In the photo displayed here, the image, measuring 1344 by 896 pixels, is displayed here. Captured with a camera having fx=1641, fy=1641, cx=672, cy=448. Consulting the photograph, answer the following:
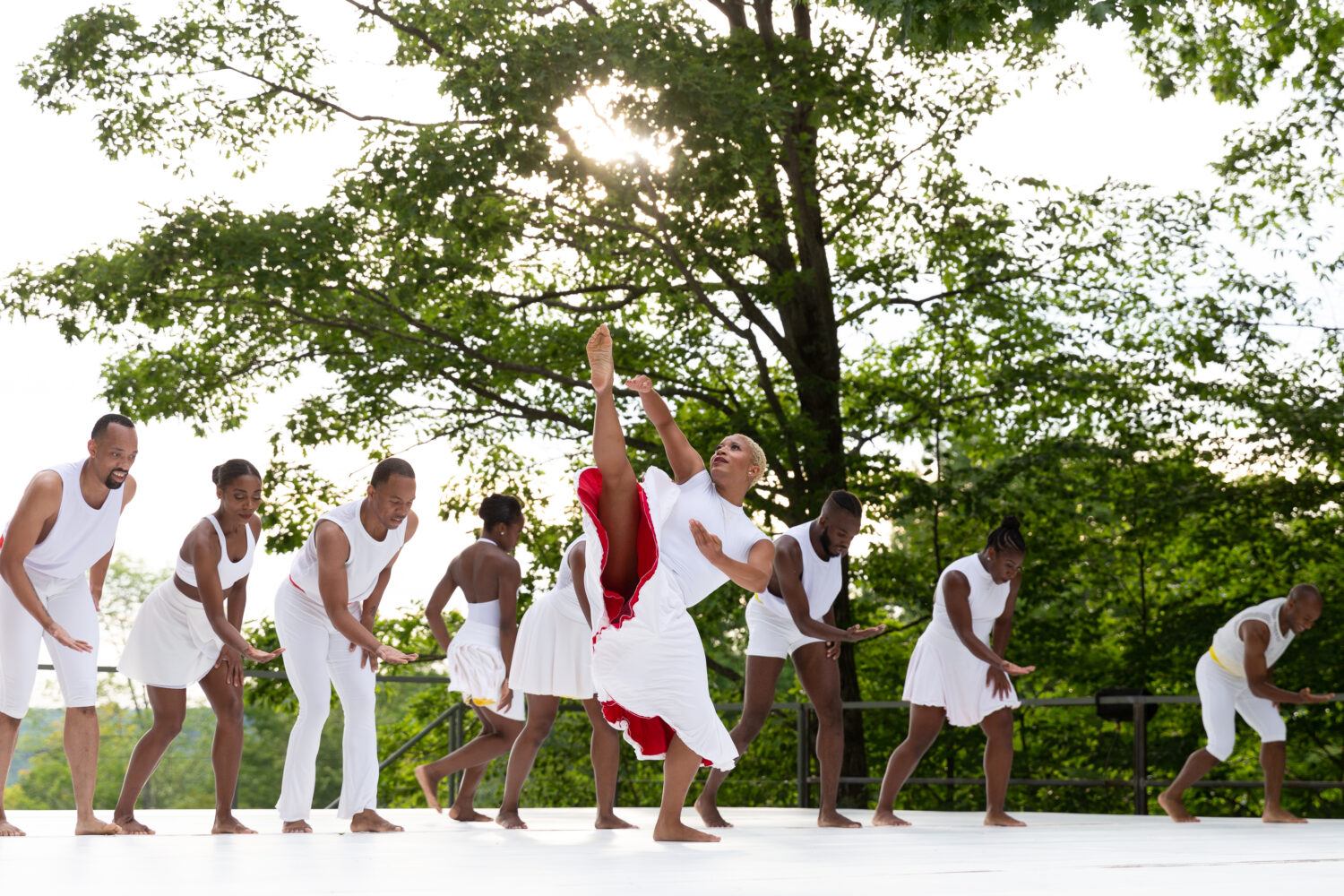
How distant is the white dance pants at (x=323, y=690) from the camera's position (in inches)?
306

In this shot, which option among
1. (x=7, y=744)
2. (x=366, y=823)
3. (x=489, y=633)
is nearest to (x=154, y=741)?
(x=7, y=744)

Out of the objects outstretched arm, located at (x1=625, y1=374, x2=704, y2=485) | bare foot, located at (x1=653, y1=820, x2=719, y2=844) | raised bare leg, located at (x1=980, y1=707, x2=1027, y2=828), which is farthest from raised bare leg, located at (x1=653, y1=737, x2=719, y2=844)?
raised bare leg, located at (x1=980, y1=707, x2=1027, y2=828)

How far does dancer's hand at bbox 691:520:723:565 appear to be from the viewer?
6.31m

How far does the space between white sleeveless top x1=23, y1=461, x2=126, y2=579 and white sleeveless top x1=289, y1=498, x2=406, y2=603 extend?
3.04 feet

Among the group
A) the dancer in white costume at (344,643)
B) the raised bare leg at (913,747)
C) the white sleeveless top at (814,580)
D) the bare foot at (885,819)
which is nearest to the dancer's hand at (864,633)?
the white sleeveless top at (814,580)

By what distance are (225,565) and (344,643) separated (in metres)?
0.67

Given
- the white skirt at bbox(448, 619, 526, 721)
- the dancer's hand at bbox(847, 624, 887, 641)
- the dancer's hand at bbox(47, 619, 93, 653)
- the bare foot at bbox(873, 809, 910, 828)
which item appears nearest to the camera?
the dancer's hand at bbox(47, 619, 93, 653)

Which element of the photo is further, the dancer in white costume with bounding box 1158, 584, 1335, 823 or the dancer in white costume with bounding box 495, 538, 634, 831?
the dancer in white costume with bounding box 1158, 584, 1335, 823

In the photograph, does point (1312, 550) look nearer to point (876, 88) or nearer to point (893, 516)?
point (893, 516)

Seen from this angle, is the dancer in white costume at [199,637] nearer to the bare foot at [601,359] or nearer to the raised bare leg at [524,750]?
the raised bare leg at [524,750]

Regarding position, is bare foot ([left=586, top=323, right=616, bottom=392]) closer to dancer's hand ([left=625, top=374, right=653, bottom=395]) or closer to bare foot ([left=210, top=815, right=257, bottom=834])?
dancer's hand ([left=625, top=374, right=653, bottom=395])

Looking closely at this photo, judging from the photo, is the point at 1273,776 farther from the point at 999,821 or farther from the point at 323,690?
the point at 323,690

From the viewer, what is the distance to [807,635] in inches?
356

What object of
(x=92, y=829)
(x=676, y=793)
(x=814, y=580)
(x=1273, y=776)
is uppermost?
(x=814, y=580)
